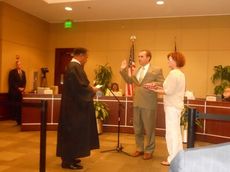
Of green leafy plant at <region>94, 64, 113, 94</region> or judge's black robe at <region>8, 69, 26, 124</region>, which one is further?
green leafy plant at <region>94, 64, 113, 94</region>

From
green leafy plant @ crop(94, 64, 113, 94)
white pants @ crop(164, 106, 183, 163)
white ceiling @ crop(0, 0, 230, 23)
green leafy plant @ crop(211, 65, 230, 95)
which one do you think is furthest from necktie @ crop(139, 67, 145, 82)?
green leafy plant @ crop(94, 64, 113, 94)

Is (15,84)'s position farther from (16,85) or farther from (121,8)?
(121,8)

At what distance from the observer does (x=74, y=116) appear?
3.66 m

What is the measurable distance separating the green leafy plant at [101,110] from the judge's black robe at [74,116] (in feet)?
8.13

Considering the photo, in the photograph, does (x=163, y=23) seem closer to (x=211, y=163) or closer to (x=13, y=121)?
(x=13, y=121)

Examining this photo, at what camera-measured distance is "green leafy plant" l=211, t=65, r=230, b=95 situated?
24.8ft

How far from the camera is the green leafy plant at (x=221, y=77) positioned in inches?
298

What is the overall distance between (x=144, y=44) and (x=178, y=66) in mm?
4952

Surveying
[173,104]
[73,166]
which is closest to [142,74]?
[173,104]

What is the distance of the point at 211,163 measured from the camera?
2.26 ft

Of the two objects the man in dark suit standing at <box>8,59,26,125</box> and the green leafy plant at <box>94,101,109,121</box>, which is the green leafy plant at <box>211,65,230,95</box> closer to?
the green leafy plant at <box>94,101,109,121</box>

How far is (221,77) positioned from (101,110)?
3.48 metres

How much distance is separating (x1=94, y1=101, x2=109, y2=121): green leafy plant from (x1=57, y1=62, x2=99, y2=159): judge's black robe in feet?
8.13

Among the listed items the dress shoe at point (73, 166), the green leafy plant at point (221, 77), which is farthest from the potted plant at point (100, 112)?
the green leafy plant at point (221, 77)
